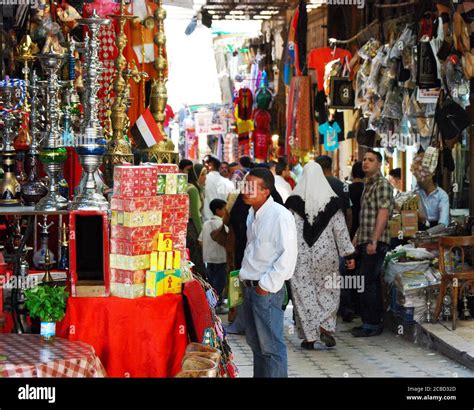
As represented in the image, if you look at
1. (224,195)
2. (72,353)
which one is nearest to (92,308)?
(72,353)

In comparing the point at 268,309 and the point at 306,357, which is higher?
the point at 268,309

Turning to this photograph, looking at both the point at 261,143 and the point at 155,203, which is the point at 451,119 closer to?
the point at 155,203

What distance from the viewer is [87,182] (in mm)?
7422

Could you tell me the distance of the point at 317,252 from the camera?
1130 cm

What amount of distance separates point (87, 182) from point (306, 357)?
4361mm

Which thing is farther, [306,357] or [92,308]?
[306,357]

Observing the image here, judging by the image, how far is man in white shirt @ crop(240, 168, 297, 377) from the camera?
794 cm

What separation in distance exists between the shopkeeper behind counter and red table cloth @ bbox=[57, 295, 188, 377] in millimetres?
6962

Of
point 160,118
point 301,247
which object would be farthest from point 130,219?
point 301,247

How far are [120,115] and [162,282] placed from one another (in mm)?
2194

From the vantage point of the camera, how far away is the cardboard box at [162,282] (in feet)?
23.3

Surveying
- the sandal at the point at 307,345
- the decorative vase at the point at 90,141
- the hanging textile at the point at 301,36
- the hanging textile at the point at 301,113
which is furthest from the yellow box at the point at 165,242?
the hanging textile at the point at 301,113
